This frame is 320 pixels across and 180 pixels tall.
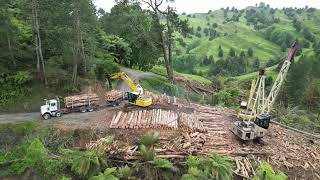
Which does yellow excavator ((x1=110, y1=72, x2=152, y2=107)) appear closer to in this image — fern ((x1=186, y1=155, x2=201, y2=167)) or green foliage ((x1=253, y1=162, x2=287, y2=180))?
fern ((x1=186, y1=155, x2=201, y2=167))

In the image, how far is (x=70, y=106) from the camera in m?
25.9

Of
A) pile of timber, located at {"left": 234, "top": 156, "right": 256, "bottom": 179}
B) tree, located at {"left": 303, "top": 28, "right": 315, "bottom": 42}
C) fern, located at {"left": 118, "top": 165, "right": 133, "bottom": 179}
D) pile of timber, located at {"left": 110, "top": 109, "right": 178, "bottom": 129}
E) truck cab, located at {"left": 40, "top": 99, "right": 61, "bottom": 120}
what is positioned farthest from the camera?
tree, located at {"left": 303, "top": 28, "right": 315, "bottom": 42}

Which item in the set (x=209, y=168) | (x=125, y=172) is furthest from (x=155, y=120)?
(x=209, y=168)

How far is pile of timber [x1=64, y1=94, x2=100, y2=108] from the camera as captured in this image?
84.8 feet

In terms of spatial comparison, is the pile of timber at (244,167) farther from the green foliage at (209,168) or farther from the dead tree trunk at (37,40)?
the dead tree trunk at (37,40)

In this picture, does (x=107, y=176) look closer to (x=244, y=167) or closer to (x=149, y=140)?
(x=149, y=140)

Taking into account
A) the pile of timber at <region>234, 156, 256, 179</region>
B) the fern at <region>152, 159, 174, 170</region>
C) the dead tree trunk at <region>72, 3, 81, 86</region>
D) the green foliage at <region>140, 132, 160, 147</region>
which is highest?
the dead tree trunk at <region>72, 3, 81, 86</region>

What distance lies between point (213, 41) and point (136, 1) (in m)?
84.4

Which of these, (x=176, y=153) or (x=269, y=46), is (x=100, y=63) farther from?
(x=269, y=46)

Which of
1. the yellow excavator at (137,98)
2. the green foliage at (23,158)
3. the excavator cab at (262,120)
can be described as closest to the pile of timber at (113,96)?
the yellow excavator at (137,98)

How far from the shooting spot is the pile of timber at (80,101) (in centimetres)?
2585

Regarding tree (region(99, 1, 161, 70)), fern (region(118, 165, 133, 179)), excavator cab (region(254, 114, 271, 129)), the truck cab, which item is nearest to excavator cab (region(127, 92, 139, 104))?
the truck cab

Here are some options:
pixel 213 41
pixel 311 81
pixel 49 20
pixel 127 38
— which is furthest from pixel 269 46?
pixel 49 20

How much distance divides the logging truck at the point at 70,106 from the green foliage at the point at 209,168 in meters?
11.1
